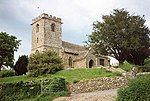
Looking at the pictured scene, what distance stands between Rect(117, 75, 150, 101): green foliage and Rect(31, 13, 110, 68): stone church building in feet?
122

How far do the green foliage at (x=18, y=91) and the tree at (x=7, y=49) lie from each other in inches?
502

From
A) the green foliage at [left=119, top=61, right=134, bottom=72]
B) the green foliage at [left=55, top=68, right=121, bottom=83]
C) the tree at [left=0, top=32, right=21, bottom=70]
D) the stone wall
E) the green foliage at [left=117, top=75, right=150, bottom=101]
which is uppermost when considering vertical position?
the tree at [left=0, top=32, right=21, bottom=70]

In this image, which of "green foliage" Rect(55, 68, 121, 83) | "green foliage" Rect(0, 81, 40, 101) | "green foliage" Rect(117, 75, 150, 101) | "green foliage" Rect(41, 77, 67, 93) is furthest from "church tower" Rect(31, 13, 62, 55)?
"green foliage" Rect(117, 75, 150, 101)

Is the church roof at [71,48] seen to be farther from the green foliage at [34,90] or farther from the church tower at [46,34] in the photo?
the green foliage at [34,90]

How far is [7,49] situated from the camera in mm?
38156

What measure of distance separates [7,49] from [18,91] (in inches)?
561

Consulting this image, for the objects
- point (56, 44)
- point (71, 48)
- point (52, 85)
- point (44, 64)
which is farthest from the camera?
point (71, 48)

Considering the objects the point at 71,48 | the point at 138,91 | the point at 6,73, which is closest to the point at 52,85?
the point at 138,91

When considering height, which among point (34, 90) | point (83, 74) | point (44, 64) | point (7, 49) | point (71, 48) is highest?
point (71, 48)

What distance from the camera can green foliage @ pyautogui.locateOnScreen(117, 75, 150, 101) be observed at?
37.6ft

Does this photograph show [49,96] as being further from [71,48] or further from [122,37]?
[71,48]

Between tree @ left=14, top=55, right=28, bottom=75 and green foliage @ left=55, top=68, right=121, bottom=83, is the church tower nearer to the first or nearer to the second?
tree @ left=14, top=55, right=28, bottom=75

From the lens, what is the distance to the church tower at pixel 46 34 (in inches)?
2031

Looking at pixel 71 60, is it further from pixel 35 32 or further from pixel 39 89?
pixel 39 89
